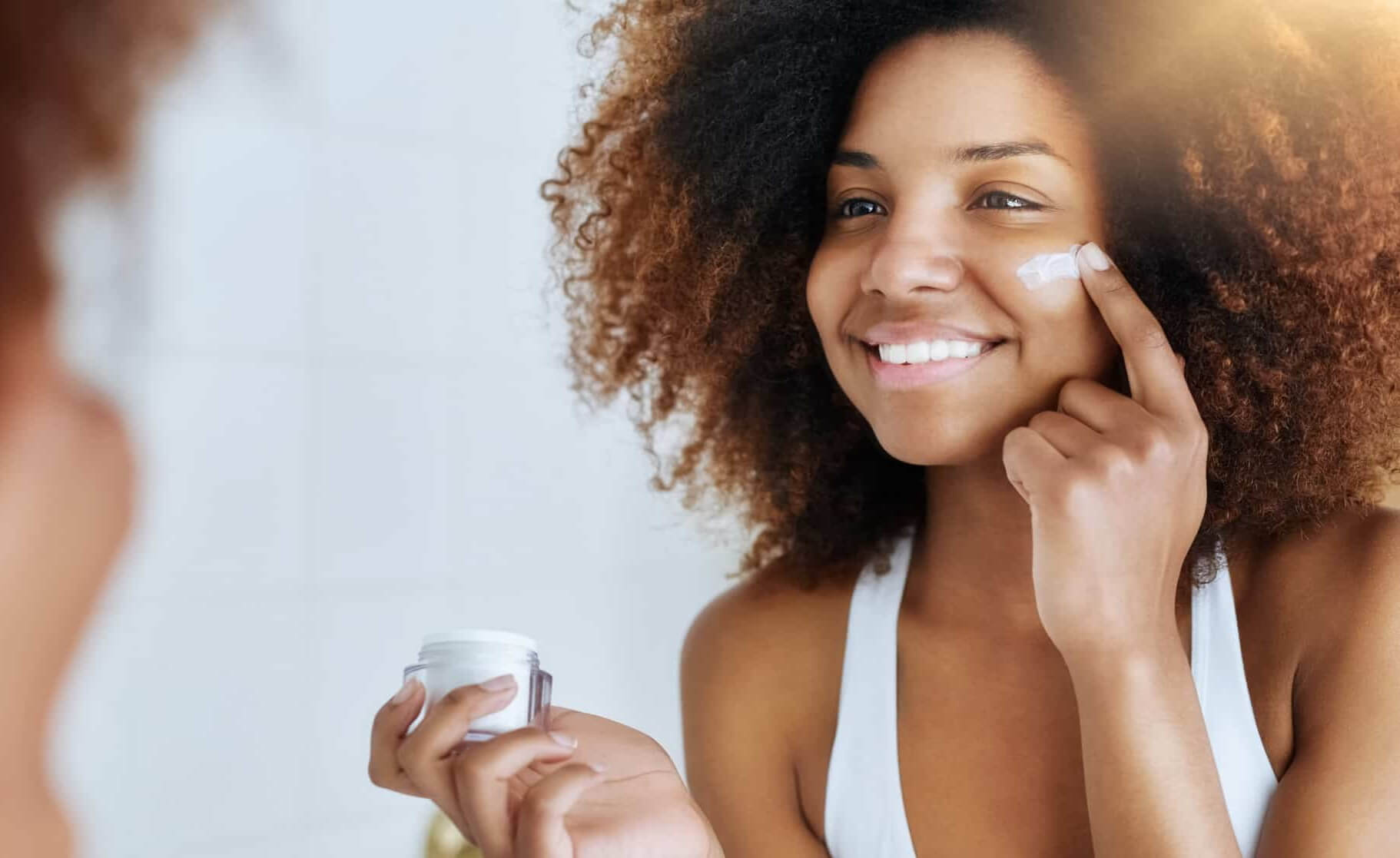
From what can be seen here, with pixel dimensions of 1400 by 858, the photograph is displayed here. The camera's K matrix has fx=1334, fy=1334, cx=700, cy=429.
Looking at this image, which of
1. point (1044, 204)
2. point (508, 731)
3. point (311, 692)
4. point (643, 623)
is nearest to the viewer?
point (508, 731)

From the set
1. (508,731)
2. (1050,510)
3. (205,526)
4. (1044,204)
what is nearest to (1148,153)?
(1044,204)

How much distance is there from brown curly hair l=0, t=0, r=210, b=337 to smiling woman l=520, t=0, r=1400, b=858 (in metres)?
0.35

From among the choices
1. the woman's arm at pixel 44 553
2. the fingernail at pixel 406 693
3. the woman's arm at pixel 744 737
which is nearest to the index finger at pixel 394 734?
the fingernail at pixel 406 693

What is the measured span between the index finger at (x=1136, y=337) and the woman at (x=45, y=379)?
20.9 inches

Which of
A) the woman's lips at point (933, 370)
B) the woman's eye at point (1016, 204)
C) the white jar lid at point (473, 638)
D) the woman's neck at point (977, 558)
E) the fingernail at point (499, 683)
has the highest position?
the woman's eye at point (1016, 204)

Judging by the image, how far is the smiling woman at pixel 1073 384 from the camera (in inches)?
29.2

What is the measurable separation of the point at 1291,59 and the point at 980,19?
0.18 metres

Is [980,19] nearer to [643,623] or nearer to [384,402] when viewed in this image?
[384,402]

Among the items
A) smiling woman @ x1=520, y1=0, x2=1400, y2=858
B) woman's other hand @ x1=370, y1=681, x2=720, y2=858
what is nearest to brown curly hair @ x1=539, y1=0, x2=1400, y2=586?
smiling woman @ x1=520, y1=0, x2=1400, y2=858

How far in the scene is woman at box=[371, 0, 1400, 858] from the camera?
73cm

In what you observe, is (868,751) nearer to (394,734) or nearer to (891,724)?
(891,724)

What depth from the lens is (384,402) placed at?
3.25ft

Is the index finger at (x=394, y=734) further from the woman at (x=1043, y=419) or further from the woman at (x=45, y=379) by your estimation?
the woman at (x=45, y=379)

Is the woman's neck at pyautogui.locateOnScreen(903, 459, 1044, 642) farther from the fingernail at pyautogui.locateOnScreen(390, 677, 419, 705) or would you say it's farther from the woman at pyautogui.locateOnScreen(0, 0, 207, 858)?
the woman at pyautogui.locateOnScreen(0, 0, 207, 858)
